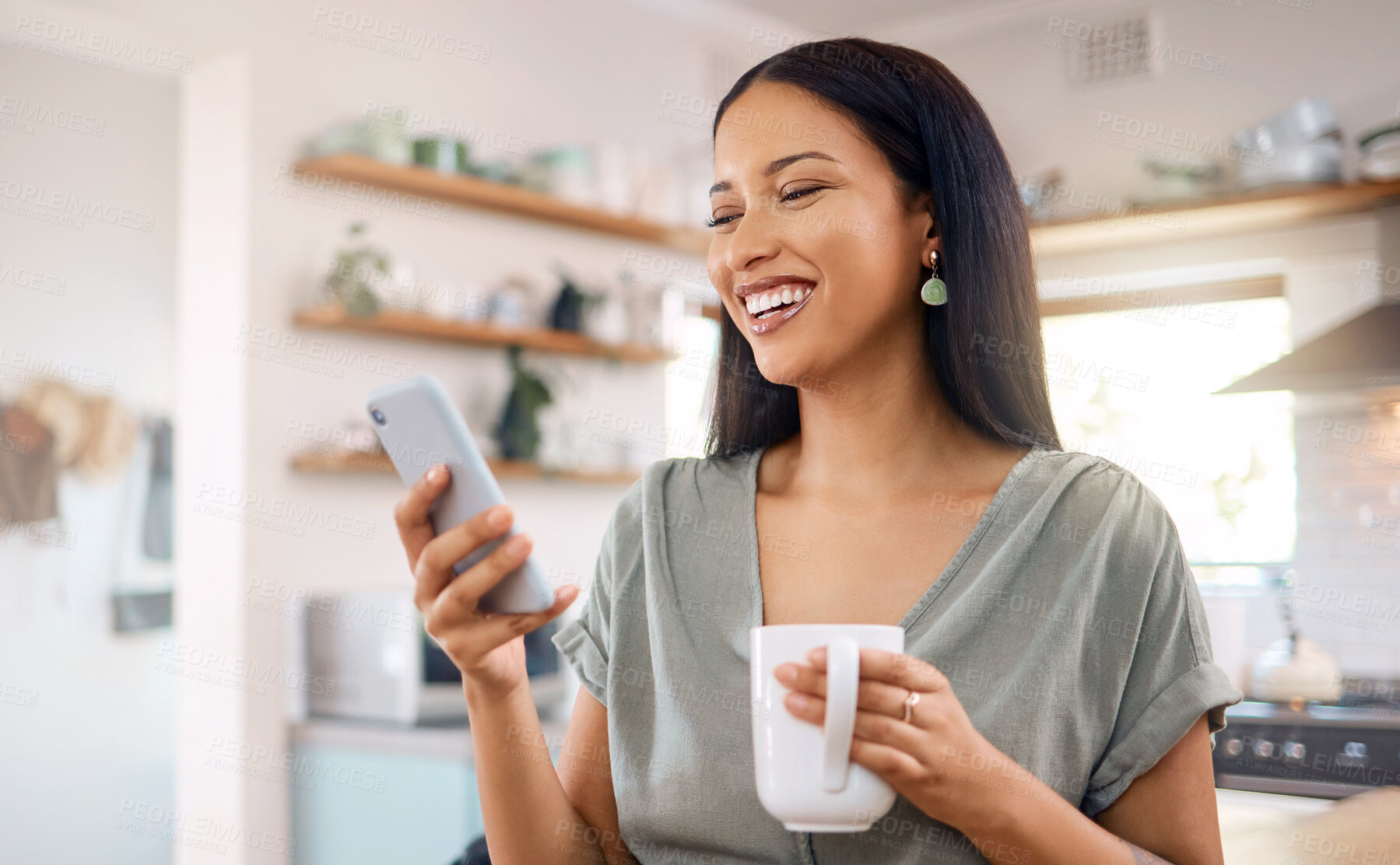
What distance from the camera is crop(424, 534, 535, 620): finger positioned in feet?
2.90

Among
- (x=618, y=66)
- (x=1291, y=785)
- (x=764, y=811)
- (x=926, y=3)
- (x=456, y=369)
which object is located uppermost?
(x=926, y=3)

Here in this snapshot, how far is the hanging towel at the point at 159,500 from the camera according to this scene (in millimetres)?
4316

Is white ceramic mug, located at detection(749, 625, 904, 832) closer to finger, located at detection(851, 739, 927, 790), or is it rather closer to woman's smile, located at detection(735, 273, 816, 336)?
finger, located at detection(851, 739, 927, 790)

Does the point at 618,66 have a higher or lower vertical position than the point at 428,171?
higher

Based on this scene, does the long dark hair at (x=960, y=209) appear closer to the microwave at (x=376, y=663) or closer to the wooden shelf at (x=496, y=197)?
the microwave at (x=376, y=663)

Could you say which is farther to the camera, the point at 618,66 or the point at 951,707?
the point at 618,66

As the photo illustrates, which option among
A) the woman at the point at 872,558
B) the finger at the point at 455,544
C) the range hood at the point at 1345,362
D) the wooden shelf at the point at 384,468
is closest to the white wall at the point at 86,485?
the wooden shelf at the point at 384,468

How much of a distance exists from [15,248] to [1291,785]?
13.8ft

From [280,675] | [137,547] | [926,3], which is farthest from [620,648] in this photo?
[926,3]

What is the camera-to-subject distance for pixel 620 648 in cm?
114

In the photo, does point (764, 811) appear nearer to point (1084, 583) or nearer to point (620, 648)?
point (620, 648)

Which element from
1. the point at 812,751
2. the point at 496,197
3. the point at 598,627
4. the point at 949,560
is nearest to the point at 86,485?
the point at 496,197

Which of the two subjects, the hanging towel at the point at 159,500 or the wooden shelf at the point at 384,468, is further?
the hanging towel at the point at 159,500

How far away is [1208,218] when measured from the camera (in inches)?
154
